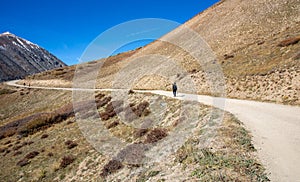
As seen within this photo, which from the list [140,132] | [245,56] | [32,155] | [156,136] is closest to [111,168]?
[156,136]

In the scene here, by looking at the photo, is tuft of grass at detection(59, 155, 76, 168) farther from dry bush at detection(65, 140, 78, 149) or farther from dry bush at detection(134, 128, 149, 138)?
dry bush at detection(134, 128, 149, 138)

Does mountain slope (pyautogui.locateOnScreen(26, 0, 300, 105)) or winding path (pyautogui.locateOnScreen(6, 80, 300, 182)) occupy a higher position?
mountain slope (pyautogui.locateOnScreen(26, 0, 300, 105))

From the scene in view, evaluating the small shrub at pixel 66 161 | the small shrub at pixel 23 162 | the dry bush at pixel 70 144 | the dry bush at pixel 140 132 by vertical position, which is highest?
the dry bush at pixel 140 132

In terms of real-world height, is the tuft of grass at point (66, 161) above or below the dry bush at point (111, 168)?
below

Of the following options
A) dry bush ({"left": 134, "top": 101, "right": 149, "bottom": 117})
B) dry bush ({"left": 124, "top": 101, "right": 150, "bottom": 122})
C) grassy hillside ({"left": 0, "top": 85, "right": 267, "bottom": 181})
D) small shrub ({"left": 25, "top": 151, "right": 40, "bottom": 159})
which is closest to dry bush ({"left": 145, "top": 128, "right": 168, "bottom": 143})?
grassy hillside ({"left": 0, "top": 85, "right": 267, "bottom": 181})

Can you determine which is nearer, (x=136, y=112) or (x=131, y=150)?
(x=131, y=150)

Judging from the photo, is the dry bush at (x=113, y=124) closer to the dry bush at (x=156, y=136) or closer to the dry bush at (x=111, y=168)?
the dry bush at (x=156, y=136)

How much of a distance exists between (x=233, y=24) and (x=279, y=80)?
4160cm

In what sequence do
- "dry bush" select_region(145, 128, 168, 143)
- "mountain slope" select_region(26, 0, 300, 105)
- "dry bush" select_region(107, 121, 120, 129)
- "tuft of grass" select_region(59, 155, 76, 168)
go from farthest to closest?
1. "mountain slope" select_region(26, 0, 300, 105)
2. "dry bush" select_region(107, 121, 120, 129)
3. "tuft of grass" select_region(59, 155, 76, 168)
4. "dry bush" select_region(145, 128, 168, 143)

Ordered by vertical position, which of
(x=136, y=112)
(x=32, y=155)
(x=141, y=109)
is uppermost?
(x=141, y=109)

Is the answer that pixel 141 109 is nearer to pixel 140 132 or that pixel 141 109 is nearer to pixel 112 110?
pixel 112 110

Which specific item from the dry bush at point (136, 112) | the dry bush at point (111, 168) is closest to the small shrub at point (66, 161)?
the dry bush at point (111, 168)

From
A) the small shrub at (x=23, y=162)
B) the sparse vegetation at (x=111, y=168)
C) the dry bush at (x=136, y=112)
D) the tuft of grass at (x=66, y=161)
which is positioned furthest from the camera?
the dry bush at (x=136, y=112)

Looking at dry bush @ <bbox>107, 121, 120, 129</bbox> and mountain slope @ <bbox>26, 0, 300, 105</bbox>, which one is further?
mountain slope @ <bbox>26, 0, 300, 105</bbox>
